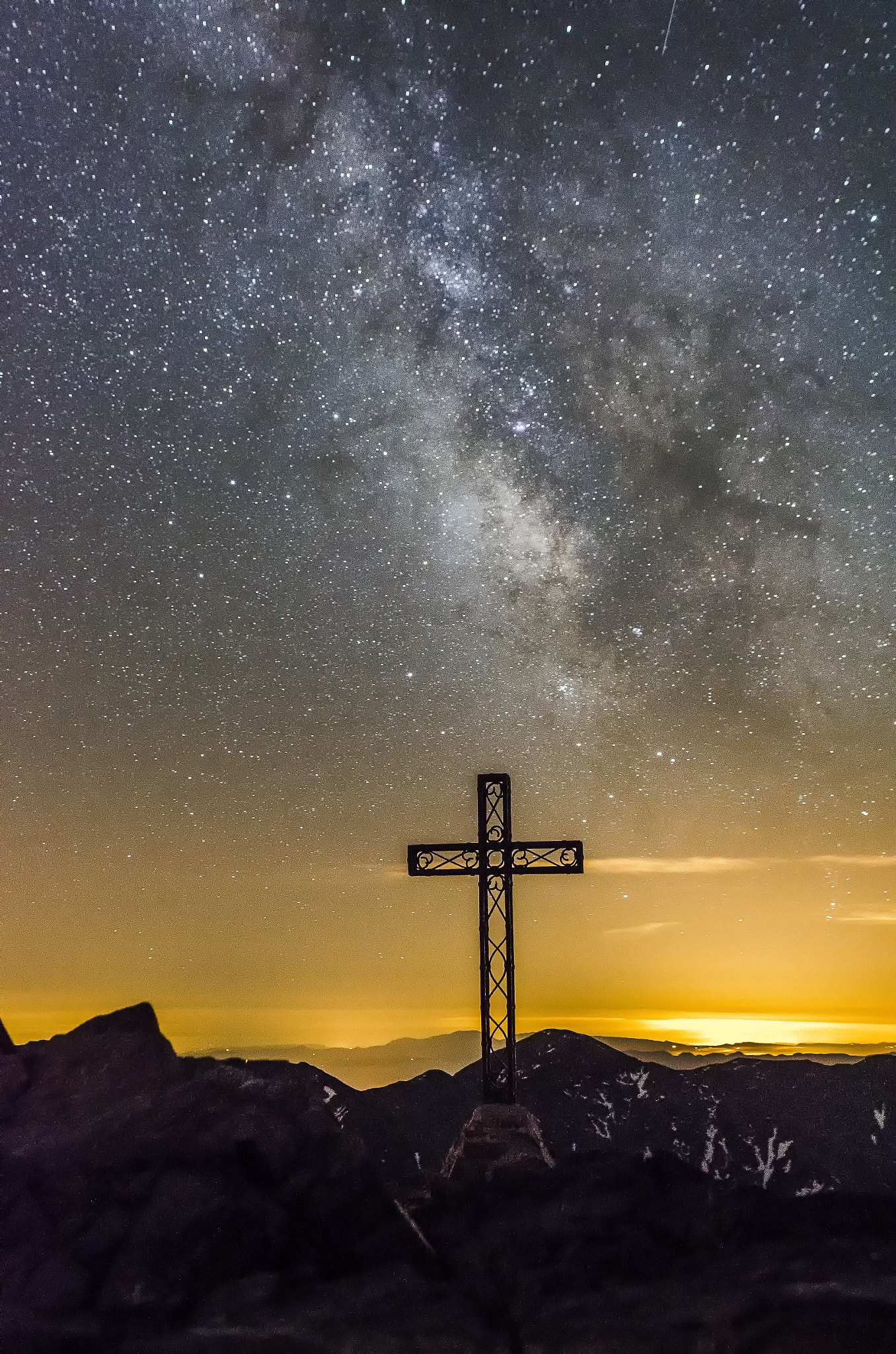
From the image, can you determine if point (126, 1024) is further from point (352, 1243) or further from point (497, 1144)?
point (497, 1144)

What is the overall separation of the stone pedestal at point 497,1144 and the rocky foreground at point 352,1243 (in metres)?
0.23

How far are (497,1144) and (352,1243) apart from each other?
8377 millimetres

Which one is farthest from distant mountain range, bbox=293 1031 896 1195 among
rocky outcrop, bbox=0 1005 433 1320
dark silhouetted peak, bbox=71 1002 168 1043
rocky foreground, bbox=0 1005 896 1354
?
rocky foreground, bbox=0 1005 896 1354

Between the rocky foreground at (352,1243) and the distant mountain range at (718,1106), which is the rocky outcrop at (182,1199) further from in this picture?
the distant mountain range at (718,1106)

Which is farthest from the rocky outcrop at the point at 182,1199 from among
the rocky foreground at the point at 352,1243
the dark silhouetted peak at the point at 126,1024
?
the dark silhouetted peak at the point at 126,1024

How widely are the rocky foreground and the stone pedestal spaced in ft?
0.75

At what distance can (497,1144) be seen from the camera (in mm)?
14164

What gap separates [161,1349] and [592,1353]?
28.0 ft

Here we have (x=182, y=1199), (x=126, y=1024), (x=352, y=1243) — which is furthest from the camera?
(x=126, y=1024)

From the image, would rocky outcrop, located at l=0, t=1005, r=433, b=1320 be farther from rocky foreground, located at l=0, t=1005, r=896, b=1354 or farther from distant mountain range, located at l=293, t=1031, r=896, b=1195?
distant mountain range, located at l=293, t=1031, r=896, b=1195

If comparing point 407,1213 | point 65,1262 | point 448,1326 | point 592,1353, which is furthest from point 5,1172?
point 592,1353

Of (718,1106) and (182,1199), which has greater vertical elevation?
(182,1199)

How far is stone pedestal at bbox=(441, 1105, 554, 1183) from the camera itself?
14.2m

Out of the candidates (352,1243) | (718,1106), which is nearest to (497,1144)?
(352,1243)
